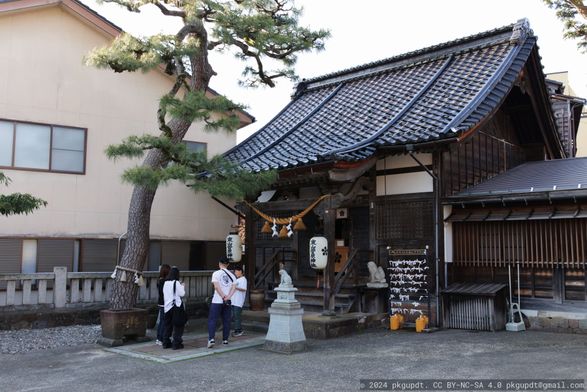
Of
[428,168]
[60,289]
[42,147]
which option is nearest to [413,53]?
[428,168]

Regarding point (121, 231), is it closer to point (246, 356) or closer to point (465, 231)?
point (246, 356)

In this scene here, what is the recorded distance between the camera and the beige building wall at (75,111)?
44.4 feet

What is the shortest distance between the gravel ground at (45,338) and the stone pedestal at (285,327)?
14.6ft

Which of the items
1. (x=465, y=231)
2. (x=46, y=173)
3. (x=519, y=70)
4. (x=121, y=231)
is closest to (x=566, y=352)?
(x=465, y=231)

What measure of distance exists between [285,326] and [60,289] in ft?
22.4

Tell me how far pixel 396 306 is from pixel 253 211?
4.61 meters

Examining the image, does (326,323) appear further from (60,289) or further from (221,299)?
(60,289)

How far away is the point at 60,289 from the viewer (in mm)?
12898

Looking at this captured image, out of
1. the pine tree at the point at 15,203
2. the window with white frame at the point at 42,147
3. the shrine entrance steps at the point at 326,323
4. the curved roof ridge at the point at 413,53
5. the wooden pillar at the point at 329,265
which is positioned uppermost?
the curved roof ridge at the point at 413,53

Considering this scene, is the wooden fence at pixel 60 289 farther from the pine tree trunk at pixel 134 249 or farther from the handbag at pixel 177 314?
the handbag at pixel 177 314

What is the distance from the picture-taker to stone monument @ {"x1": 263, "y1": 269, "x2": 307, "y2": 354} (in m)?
9.48

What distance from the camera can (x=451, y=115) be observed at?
1190 cm

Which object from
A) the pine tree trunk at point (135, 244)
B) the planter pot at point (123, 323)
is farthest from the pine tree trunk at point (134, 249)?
the planter pot at point (123, 323)

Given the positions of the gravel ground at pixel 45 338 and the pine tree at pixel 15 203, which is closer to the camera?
the pine tree at pixel 15 203
